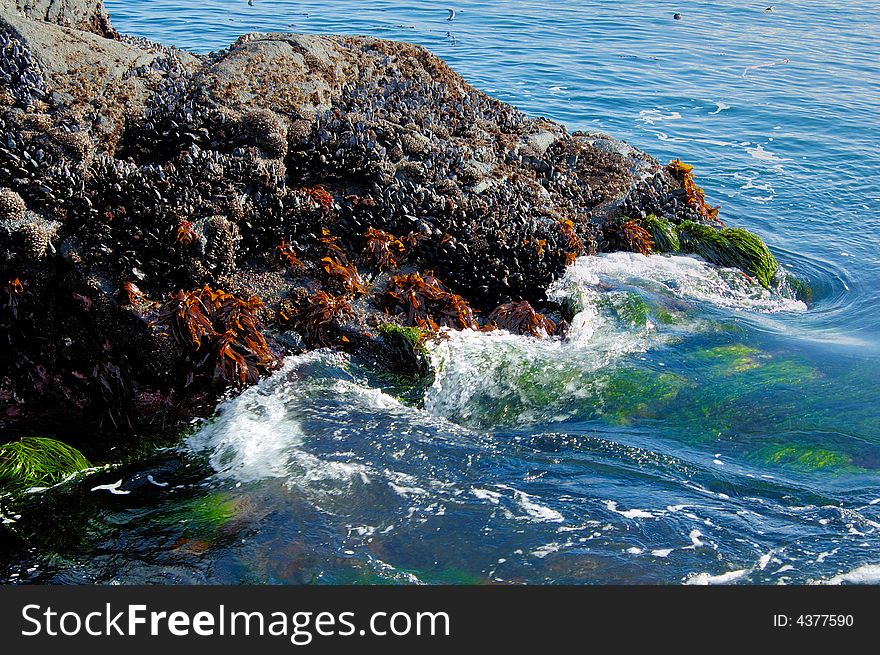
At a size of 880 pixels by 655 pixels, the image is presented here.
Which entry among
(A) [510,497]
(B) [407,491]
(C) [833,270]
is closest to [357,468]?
(B) [407,491]

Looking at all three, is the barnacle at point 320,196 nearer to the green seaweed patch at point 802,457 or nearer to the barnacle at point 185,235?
the barnacle at point 185,235

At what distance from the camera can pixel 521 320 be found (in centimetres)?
724

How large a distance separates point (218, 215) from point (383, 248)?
1537mm

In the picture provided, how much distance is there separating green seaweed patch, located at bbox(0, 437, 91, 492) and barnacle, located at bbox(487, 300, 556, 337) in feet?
12.5

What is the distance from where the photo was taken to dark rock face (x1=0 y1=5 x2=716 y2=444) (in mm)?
6055

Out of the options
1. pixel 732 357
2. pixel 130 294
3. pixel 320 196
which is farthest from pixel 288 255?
pixel 732 357

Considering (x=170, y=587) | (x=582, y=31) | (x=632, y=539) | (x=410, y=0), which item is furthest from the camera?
(x=410, y=0)

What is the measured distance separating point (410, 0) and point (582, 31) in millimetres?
6764

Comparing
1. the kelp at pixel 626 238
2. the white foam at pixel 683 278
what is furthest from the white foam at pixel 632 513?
the kelp at pixel 626 238

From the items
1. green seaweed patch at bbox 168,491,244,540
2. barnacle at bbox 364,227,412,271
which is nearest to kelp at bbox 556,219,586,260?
barnacle at bbox 364,227,412,271

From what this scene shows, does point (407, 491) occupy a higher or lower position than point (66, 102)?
lower

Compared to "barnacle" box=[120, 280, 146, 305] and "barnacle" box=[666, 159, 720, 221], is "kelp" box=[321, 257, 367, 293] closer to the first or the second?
"barnacle" box=[120, 280, 146, 305]

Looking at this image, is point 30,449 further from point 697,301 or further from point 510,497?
point 697,301

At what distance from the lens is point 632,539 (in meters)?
4.97
